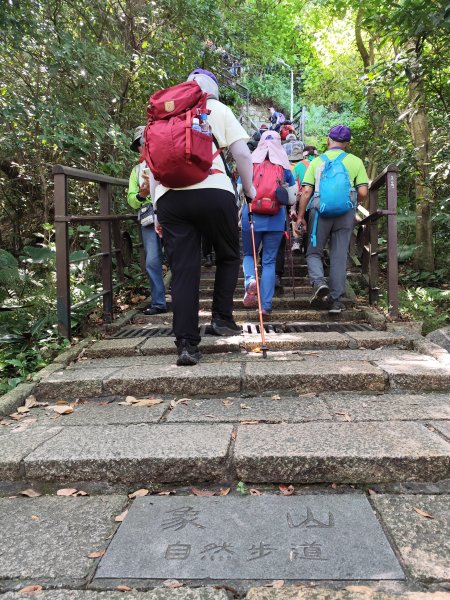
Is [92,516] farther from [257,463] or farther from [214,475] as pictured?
[257,463]

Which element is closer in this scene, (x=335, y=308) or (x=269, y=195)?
(x=269, y=195)

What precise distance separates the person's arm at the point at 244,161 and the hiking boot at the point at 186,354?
1216 mm

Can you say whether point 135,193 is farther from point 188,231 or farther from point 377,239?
point 377,239

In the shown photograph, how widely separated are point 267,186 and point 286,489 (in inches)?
124

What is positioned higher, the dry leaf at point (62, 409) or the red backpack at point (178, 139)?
the red backpack at point (178, 139)

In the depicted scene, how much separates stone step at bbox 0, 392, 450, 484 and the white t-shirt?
147 cm

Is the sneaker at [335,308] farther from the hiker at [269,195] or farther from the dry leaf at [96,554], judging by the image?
the dry leaf at [96,554]

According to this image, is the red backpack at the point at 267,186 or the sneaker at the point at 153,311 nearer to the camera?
the red backpack at the point at 267,186

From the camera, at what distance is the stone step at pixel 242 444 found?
6.51 feet

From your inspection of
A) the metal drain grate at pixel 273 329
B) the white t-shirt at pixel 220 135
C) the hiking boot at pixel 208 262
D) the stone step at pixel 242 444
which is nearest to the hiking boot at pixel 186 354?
the stone step at pixel 242 444

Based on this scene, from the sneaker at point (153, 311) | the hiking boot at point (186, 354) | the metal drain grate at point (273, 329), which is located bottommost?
the hiking boot at point (186, 354)

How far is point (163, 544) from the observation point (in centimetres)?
160

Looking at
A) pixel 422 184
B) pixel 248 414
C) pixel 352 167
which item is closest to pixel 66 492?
pixel 248 414

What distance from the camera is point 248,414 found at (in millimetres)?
2604
